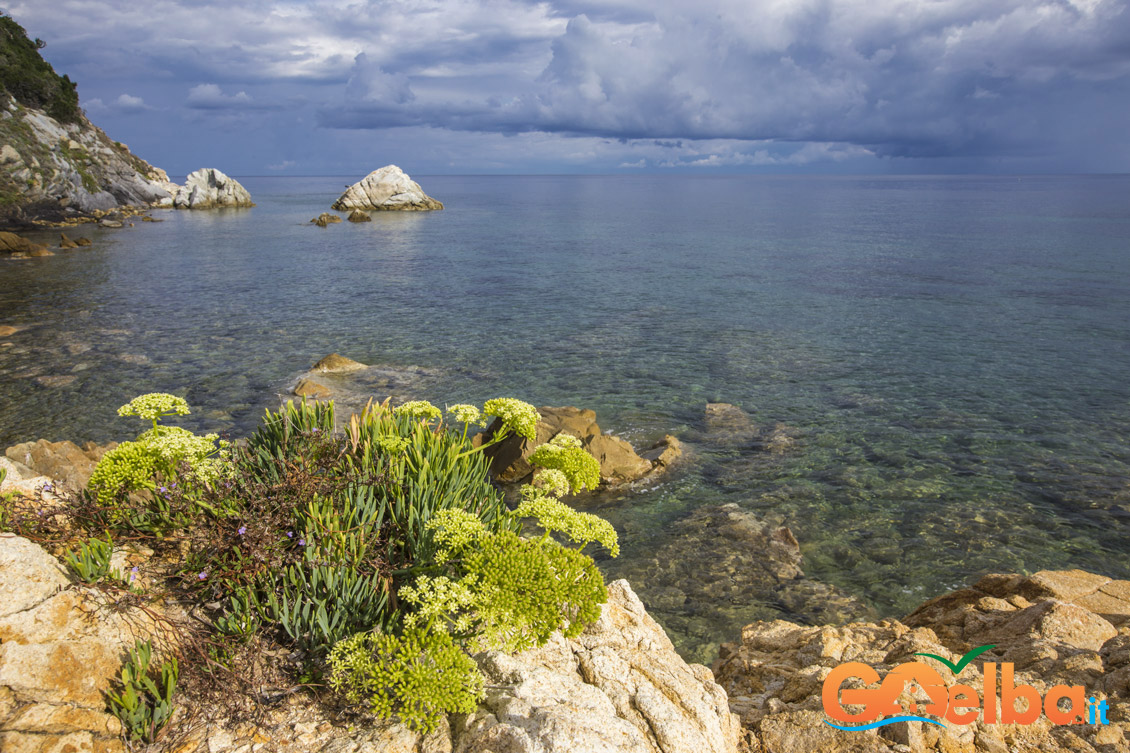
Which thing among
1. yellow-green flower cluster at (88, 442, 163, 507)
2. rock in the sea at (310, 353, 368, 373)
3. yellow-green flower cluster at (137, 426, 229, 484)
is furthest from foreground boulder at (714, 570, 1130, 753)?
rock in the sea at (310, 353, 368, 373)

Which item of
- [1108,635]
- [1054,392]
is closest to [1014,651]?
[1108,635]

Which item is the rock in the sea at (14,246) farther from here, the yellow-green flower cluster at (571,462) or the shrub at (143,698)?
the shrub at (143,698)

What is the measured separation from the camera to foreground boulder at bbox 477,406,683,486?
15.8 m

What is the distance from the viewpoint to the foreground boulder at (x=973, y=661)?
5.49 meters

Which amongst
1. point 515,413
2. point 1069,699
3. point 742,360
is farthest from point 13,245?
point 1069,699

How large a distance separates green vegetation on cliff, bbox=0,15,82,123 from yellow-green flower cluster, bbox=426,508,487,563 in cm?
10264

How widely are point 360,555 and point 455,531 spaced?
102cm

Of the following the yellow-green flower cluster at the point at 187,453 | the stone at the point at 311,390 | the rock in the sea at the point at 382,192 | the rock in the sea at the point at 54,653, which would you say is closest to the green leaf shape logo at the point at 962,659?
the rock in the sea at the point at 54,653

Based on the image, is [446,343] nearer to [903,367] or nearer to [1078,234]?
[903,367]

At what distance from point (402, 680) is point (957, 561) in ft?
38.5

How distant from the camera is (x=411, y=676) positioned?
4.57 metres

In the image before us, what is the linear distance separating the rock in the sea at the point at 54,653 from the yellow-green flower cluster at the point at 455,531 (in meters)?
2.39

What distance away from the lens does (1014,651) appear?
699cm

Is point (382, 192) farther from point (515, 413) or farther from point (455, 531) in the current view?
point (455, 531)
